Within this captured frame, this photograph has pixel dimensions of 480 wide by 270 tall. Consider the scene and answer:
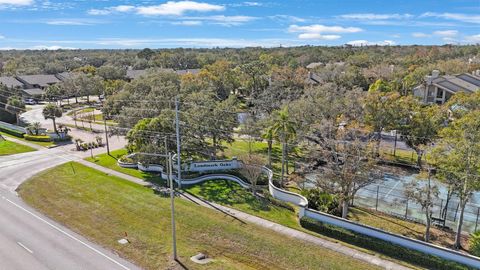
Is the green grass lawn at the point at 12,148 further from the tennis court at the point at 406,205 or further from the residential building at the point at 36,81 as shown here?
the residential building at the point at 36,81

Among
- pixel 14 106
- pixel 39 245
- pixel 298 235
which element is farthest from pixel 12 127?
pixel 298 235

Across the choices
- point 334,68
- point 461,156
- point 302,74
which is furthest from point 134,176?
point 334,68

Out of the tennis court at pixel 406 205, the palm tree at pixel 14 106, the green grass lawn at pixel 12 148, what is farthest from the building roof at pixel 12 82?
the tennis court at pixel 406 205

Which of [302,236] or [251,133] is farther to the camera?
[251,133]

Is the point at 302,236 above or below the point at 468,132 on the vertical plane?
below

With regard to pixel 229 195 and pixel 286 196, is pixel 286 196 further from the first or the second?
pixel 229 195

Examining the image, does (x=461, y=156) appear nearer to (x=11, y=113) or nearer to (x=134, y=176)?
(x=134, y=176)
